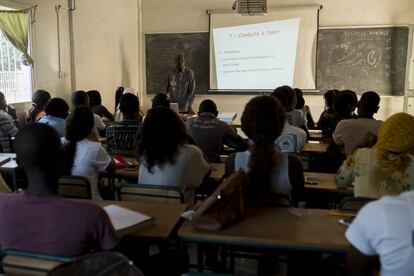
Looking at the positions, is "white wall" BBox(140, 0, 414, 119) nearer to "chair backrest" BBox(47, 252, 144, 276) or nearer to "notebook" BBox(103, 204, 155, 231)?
"notebook" BBox(103, 204, 155, 231)

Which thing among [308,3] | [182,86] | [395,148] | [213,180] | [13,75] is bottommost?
[213,180]

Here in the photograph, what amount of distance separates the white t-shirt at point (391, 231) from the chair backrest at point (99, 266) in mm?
731

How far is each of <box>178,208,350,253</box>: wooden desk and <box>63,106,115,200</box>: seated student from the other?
1168mm

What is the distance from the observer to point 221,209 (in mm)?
1826

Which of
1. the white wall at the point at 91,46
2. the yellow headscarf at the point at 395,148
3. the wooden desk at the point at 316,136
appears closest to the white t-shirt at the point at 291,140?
the wooden desk at the point at 316,136

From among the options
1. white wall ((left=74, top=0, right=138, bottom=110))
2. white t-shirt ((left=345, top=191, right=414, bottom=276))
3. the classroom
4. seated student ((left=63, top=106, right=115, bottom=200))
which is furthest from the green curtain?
white t-shirt ((left=345, top=191, right=414, bottom=276))

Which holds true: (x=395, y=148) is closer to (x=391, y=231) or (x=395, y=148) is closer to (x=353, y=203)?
(x=353, y=203)

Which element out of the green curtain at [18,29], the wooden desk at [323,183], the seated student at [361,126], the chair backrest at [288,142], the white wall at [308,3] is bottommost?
the wooden desk at [323,183]

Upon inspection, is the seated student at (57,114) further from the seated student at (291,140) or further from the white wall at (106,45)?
the white wall at (106,45)

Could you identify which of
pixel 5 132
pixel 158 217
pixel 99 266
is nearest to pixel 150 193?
pixel 158 217

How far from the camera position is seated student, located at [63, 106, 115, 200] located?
2787mm

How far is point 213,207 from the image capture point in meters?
1.81

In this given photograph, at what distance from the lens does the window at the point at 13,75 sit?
5562mm

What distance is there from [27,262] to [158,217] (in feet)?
2.28
